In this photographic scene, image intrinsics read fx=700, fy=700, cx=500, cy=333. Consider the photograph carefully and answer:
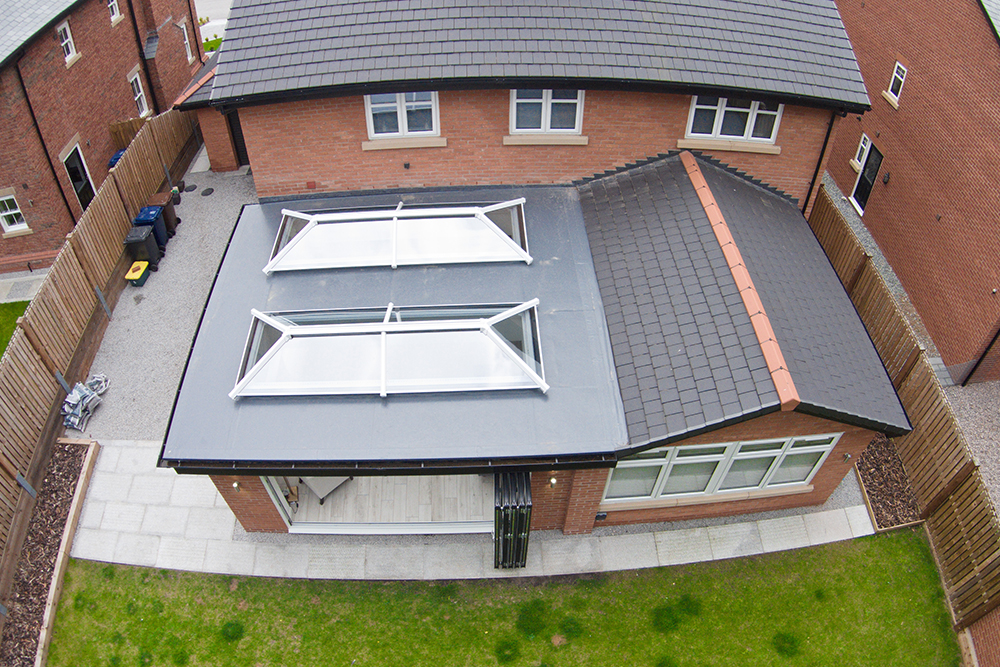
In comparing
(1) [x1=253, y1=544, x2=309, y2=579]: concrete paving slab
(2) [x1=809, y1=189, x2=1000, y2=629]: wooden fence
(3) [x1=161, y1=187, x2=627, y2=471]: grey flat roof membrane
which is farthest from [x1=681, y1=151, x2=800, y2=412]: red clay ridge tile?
(1) [x1=253, y1=544, x2=309, y2=579]: concrete paving slab

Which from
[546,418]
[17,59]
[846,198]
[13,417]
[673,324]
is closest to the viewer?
[546,418]

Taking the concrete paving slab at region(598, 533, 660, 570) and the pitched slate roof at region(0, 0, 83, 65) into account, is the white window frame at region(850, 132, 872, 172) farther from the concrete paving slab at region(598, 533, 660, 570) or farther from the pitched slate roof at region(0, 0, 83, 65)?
the pitched slate roof at region(0, 0, 83, 65)

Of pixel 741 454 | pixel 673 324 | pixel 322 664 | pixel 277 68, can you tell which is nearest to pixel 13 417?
pixel 322 664

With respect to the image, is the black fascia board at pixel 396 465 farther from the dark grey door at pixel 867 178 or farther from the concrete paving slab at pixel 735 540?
the dark grey door at pixel 867 178

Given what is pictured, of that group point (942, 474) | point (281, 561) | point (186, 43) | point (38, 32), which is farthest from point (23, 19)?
point (942, 474)

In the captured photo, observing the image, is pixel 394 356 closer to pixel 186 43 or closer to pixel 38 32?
pixel 38 32

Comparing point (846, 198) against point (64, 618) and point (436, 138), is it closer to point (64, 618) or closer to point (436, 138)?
point (436, 138)

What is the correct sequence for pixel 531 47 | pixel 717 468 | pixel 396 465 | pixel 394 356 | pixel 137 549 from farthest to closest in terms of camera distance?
pixel 531 47
pixel 137 549
pixel 717 468
pixel 394 356
pixel 396 465

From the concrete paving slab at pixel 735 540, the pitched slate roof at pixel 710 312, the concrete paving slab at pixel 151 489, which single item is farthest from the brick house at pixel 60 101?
the concrete paving slab at pixel 735 540
